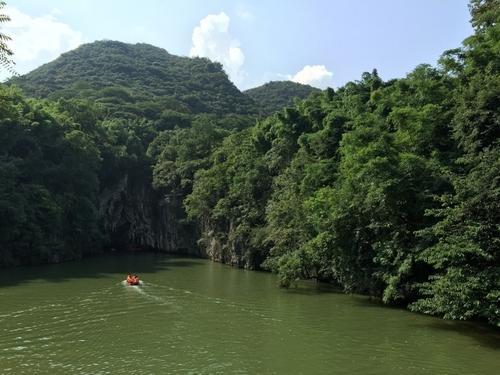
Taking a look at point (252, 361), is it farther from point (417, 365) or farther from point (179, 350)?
point (417, 365)

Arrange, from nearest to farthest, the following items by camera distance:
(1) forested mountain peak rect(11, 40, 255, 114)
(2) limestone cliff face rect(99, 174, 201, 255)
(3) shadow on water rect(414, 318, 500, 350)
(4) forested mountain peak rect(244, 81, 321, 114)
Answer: (3) shadow on water rect(414, 318, 500, 350), (2) limestone cliff face rect(99, 174, 201, 255), (1) forested mountain peak rect(11, 40, 255, 114), (4) forested mountain peak rect(244, 81, 321, 114)

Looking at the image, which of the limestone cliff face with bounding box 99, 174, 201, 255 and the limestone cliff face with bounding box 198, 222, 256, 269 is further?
the limestone cliff face with bounding box 99, 174, 201, 255

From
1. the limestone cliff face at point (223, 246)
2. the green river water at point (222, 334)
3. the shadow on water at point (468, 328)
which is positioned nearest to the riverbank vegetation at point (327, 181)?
the limestone cliff face at point (223, 246)

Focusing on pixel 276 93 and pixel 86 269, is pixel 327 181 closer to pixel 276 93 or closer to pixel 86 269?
pixel 86 269

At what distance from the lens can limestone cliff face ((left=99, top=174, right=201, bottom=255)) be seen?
52.6 metres

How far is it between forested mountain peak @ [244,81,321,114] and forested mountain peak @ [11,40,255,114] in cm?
389

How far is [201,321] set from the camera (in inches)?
725

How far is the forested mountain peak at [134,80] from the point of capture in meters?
75.7

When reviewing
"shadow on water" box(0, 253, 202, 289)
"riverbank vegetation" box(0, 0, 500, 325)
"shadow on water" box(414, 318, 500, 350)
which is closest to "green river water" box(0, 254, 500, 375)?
"shadow on water" box(414, 318, 500, 350)

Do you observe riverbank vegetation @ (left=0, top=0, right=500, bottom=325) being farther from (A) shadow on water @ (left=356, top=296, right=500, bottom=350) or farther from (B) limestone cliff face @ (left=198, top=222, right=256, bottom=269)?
(A) shadow on water @ (left=356, top=296, right=500, bottom=350)

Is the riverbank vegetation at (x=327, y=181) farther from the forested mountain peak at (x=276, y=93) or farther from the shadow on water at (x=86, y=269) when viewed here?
the forested mountain peak at (x=276, y=93)

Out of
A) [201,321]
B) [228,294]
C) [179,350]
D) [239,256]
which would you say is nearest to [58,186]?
[239,256]

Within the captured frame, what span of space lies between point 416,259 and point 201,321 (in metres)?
8.08

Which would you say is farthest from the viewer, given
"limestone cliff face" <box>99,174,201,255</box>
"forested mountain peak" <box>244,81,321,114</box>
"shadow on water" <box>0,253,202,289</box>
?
"forested mountain peak" <box>244,81,321,114</box>
